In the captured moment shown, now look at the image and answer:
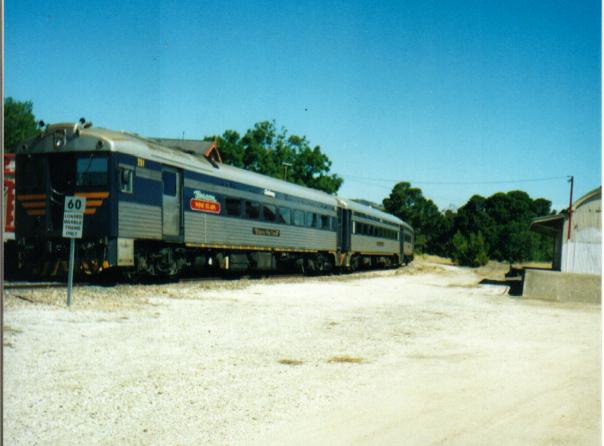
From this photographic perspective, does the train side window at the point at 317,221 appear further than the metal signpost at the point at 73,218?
Yes

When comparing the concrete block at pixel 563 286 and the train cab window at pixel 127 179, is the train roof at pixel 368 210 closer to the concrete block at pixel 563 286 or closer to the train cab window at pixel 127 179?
the concrete block at pixel 563 286

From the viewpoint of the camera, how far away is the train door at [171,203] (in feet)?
45.5

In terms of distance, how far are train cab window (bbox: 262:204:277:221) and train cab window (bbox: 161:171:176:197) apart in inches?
199

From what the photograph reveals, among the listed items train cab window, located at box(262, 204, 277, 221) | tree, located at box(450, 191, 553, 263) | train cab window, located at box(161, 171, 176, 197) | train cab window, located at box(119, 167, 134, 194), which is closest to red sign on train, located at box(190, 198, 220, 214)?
train cab window, located at box(161, 171, 176, 197)

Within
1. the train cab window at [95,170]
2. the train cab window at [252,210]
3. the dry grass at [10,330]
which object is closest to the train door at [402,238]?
the train cab window at [252,210]

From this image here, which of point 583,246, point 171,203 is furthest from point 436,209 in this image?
point 171,203

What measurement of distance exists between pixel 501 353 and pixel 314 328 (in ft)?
9.83

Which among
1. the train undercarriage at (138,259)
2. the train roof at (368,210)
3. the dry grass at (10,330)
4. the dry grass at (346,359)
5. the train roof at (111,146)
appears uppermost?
the train roof at (111,146)

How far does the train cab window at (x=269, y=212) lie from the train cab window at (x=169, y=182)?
5.05 m

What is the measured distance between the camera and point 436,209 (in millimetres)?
33625

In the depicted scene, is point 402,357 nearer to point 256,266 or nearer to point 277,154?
point 256,266

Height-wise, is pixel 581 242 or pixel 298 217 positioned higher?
pixel 298 217

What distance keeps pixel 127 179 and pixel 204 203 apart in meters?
3.19

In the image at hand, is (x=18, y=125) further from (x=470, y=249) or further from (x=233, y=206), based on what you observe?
(x=470, y=249)
